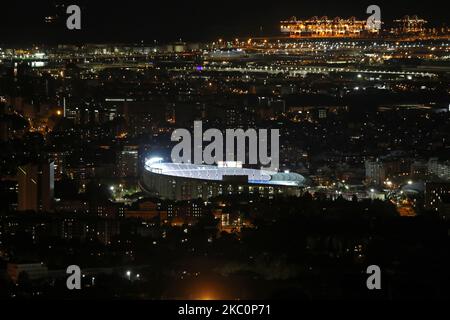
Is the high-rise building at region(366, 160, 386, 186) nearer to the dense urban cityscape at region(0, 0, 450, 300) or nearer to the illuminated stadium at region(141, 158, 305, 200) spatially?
the dense urban cityscape at region(0, 0, 450, 300)

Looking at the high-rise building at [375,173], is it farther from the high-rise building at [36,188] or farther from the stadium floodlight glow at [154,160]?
the high-rise building at [36,188]

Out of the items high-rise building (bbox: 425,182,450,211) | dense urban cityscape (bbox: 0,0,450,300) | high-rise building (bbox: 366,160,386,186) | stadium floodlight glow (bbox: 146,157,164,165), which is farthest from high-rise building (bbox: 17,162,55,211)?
high-rise building (bbox: 425,182,450,211)

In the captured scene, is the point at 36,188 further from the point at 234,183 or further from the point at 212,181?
the point at 234,183

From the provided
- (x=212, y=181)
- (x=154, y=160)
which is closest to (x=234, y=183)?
(x=212, y=181)

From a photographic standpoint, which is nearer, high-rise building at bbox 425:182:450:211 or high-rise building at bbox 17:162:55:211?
high-rise building at bbox 425:182:450:211

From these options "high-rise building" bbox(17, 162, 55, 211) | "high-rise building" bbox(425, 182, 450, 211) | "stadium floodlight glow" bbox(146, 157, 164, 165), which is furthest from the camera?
"stadium floodlight glow" bbox(146, 157, 164, 165)

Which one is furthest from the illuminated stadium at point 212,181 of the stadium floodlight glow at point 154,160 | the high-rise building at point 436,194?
the high-rise building at point 436,194

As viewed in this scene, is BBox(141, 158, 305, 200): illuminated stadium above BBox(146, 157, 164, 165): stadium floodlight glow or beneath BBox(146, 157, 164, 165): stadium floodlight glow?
beneath
